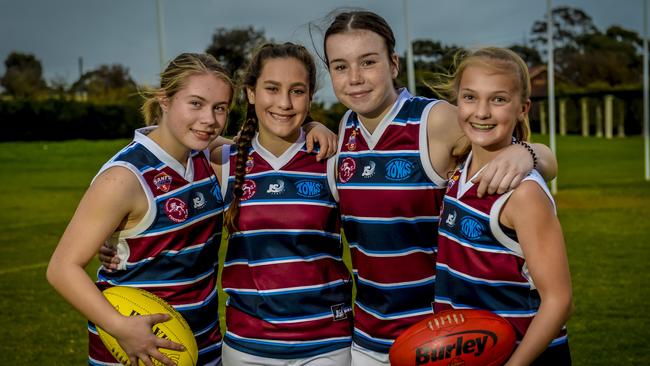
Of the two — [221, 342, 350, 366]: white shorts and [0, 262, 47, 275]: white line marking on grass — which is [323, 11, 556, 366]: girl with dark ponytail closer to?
[221, 342, 350, 366]: white shorts

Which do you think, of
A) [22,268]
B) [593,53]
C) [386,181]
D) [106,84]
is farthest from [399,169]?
[593,53]

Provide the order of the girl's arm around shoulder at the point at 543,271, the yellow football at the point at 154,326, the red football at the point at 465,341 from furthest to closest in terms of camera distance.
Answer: the yellow football at the point at 154,326 < the red football at the point at 465,341 < the girl's arm around shoulder at the point at 543,271

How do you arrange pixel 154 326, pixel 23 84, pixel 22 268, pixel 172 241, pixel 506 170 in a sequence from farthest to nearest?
pixel 23 84
pixel 22 268
pixel 172 241
pixel 154 326
pixel 506 170

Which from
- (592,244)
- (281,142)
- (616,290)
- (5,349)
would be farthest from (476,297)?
(592,244)

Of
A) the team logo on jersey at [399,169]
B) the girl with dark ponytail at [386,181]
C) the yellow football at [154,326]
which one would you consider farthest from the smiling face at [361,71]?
the yellow football at [154,326]

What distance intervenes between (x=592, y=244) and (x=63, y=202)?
38.5ft

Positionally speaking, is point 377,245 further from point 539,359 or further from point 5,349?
point 5,349

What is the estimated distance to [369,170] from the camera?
311 cm

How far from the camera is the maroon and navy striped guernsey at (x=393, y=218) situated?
3053 mm

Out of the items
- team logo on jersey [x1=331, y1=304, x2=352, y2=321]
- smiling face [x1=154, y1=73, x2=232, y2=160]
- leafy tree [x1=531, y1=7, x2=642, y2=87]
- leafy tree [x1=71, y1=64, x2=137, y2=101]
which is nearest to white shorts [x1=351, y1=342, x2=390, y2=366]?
team logo on jersey [x1=331, y1=304, x2=352, y2=321]

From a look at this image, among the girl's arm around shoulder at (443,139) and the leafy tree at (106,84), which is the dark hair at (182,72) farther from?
the leafy tree at (106,84)

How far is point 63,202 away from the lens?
57.2 feet

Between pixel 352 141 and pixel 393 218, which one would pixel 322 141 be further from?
pixel 393 218

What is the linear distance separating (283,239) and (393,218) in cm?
44
